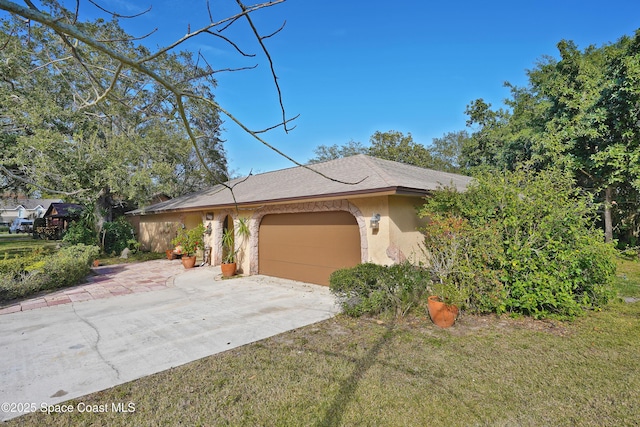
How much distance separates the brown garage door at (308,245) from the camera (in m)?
8.52

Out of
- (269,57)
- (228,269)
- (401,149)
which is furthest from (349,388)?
(401,149)

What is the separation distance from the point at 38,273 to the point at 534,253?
40.1 feet

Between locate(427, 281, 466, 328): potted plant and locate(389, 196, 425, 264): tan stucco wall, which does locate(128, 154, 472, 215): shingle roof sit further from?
locate(427, 281, 466, 328): potted plant

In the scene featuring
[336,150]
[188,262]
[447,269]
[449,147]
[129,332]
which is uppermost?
[336,150]

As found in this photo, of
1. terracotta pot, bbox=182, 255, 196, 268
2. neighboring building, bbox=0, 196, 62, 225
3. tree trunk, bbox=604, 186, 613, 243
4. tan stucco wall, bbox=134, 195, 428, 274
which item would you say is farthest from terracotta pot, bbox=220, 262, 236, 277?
neighboring building, bbox=0, 196, 62, 225

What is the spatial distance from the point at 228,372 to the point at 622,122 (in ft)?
48.2

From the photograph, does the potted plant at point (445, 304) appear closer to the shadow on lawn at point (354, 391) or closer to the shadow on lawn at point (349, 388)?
the shadow on lawn at point (349, 388)

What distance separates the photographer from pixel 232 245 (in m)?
12.0

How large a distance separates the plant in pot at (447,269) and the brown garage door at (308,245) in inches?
89.2

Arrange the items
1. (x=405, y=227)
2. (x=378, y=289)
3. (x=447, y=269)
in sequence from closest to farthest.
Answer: (x=447, y=269) < (x=378, y=289) < (x=405, y=227)

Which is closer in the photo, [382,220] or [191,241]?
[382,220]

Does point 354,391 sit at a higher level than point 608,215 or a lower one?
lower

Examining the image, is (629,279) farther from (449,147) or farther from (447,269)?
(449,147)

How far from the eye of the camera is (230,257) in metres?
11.5
